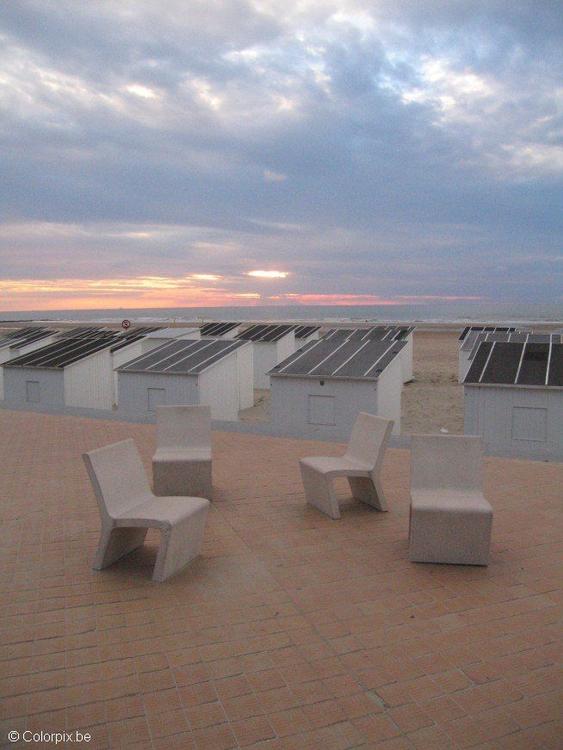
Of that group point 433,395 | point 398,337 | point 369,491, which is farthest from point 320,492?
point 398,337

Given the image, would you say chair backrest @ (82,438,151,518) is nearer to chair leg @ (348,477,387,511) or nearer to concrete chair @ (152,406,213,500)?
concrete chair @ (152,406,213,500)

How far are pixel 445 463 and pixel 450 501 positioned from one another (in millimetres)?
391

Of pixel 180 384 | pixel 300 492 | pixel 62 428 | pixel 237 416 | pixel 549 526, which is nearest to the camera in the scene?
pixel 549 526

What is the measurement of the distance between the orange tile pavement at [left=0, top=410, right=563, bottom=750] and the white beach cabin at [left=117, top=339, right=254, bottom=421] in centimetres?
914

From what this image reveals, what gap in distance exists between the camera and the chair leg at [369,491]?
6163mm

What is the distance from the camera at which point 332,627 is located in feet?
12.9

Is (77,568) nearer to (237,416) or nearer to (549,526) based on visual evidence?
(549,526)

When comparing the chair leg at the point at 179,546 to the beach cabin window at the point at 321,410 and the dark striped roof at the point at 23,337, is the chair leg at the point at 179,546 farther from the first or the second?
the dark striped roof at the point at 23,337

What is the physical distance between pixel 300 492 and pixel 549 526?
258 centimetres

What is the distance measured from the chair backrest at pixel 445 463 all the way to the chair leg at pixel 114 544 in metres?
2.43

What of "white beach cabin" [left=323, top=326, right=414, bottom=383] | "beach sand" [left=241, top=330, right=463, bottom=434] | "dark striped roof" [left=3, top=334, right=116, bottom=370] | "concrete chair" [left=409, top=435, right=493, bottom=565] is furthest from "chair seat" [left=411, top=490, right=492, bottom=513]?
"white beach cabin" [left=323, top=326, right=414, bottom=383]

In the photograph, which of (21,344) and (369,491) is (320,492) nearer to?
(369,491)

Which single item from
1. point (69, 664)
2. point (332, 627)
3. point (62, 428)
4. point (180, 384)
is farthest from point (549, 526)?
point (180, 384)

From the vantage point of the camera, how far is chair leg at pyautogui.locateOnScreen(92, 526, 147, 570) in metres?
4.69
